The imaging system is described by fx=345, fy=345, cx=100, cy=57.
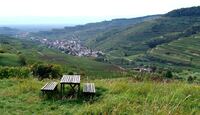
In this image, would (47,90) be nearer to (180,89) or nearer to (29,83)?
(29,83)

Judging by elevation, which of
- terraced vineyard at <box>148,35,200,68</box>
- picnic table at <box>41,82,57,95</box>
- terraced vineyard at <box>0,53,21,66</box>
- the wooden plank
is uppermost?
the wooden plank

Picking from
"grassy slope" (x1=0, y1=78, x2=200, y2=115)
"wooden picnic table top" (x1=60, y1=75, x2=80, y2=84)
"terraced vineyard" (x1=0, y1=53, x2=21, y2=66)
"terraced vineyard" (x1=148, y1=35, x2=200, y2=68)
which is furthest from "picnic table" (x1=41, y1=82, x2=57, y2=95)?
"terraced vineyard" (x1=148, y1=35, x2=200, y2=68)

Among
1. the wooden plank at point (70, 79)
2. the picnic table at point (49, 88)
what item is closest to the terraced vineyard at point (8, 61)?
the wooden plank at point (70, 79)

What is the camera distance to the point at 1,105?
11641 millimetres

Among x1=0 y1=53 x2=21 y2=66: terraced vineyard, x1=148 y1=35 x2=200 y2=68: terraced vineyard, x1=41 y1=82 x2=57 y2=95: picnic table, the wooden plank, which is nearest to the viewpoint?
x1=41 y1=82 x2=57 y2=95: picnic table

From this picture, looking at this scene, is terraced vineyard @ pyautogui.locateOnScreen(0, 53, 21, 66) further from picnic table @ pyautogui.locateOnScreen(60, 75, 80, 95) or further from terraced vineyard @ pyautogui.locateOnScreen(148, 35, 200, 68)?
terraced vineyard @ pyautogui.locateOnScreen(148, 35, 200, 68)

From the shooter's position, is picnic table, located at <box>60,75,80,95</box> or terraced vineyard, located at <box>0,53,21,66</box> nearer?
picnic table, located at <box>60,75,80,95</box>

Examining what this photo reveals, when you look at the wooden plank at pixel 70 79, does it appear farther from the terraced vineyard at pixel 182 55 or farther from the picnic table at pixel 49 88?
the terraced vineyard at pixel 182 55

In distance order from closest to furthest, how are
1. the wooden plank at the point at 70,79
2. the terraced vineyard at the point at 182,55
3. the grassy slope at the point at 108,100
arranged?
the grassy slope at the point at 108,100, the wooden plank at the point at 70,79, the terraced vineyard at the point at 182,55

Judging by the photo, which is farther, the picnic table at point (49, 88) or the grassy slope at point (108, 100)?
the picnic table at point (49, 88)

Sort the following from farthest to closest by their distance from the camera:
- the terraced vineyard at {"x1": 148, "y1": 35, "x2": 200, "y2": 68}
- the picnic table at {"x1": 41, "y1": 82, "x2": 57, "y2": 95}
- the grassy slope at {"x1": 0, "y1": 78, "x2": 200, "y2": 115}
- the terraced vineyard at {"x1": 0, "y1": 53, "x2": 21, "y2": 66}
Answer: the terraced vineyard at {"x1": 148, "y1": 35, "x2": 200, "y2": 68}, the terraced vineyard at {"x1": 0, "y1": 53, "x2": 21, "y2": 66}, the picnic table at {"x1": 41, "y1": 82, "x2": 57, "y2": 95}, the grassy slope at {"x1": 0, "y1": 78, "x2": 200, "y2": 115}

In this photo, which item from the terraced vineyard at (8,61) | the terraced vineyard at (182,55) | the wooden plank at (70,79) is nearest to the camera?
the wooden plank at (70,79)

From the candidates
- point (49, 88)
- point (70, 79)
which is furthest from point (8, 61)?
point (49, 88)

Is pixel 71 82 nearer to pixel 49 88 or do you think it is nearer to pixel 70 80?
pixel 70 80
